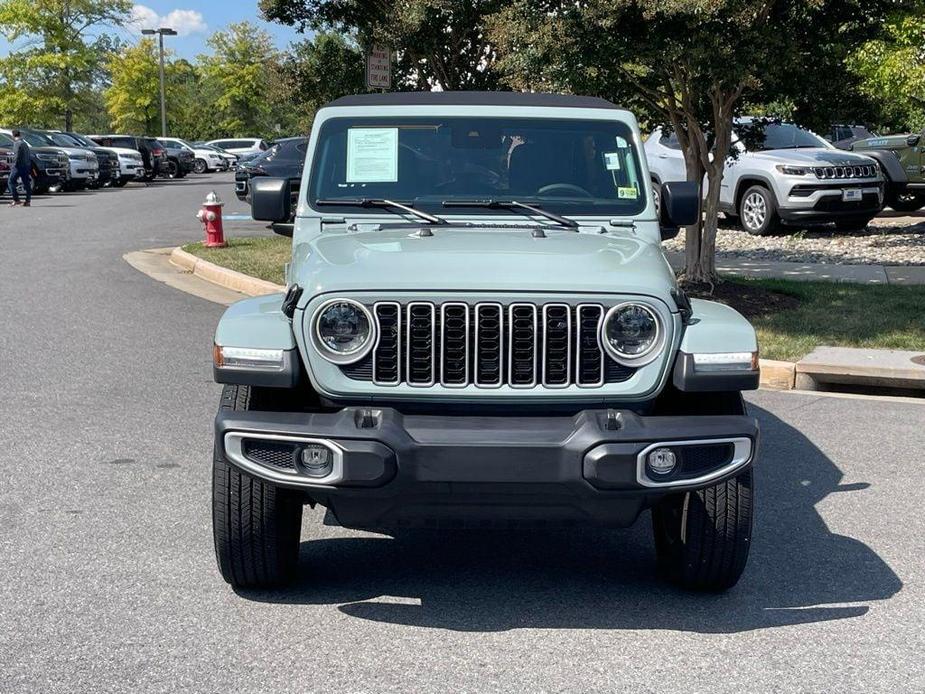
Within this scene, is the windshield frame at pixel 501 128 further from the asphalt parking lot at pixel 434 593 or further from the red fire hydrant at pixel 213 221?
the red fire hydrant at pixel 213 221

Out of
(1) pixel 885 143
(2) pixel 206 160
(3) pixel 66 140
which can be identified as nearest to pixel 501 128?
(1) pixel 885 143

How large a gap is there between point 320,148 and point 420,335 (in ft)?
5.66

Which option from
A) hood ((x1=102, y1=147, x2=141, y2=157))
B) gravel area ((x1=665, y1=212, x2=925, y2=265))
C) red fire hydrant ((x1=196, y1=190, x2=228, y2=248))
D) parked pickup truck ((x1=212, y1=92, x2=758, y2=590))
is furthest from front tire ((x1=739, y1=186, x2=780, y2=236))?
hood ((x1=102, y1=147, x2=141, y2=157))

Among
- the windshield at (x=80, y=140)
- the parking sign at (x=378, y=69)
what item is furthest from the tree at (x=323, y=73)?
the windshield at (x=80, y=140)

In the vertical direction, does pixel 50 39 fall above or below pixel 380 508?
above

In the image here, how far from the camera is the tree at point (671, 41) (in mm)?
10141

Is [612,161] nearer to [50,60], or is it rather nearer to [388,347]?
[388,347]

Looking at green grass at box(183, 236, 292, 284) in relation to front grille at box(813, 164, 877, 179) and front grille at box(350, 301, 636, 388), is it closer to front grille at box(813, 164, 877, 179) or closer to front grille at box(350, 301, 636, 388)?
front grille at box(813, 164, 877, 179)

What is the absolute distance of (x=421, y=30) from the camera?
54.5ft

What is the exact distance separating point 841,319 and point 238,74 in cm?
7465

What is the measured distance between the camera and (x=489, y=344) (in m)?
4.36

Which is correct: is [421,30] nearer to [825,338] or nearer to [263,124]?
[825,338]

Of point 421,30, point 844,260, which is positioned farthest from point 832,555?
point 421,30

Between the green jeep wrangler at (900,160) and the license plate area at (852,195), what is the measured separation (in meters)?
2.75
